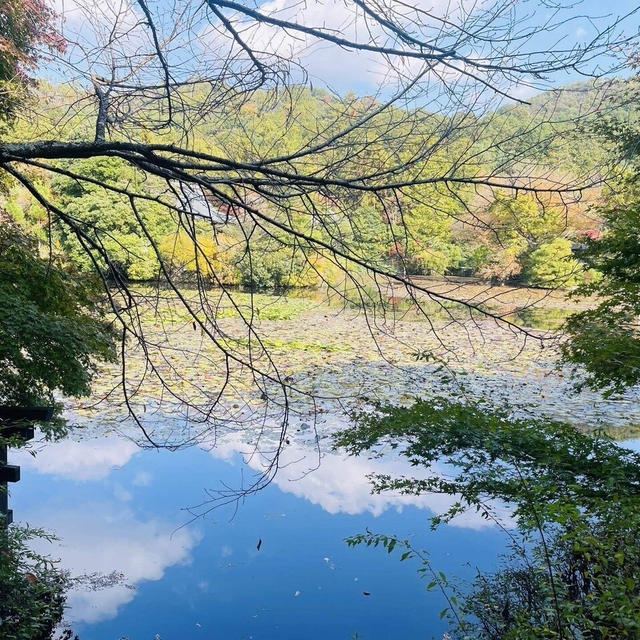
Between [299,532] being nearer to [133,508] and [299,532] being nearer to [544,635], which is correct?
Answer: [133,508]

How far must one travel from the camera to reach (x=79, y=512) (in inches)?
194

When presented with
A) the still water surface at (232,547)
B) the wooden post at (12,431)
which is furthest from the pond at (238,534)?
the wooden post at (12,431)

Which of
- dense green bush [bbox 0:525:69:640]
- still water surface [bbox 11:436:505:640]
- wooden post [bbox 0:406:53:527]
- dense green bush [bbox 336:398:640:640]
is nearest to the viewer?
dense green bush [bbox 336:398:640:640]

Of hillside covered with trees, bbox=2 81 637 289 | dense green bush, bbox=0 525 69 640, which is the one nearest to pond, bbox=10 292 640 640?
dense green bush, bbox=0 525 69 640

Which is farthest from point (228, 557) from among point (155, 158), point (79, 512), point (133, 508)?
point (155, 158)

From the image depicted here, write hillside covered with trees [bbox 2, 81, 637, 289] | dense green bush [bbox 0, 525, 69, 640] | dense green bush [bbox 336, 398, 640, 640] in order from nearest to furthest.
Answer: hillside covered with trees [bbox 2, 81, 637, 289] → dense green bush [bbox 336, 398, 640, 640] → dense green bush [bbox 0, 525, 69, 640]

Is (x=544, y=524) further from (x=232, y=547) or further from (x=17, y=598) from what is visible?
(x=17, y=598)

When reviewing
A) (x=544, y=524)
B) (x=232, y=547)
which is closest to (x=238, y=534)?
(x=232, y=547)

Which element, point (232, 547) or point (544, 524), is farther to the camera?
point (232, 547)

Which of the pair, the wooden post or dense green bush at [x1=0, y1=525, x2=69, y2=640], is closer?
dense green bush at [x1=0, y1=525, x2=69, y2=640]

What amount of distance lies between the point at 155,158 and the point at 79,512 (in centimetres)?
428

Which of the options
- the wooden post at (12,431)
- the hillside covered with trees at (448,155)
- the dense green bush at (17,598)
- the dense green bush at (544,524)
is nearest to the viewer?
the hillside covered with trees at (448,155)

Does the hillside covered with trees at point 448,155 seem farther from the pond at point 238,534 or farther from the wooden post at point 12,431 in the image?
the wooden post at point 12,431

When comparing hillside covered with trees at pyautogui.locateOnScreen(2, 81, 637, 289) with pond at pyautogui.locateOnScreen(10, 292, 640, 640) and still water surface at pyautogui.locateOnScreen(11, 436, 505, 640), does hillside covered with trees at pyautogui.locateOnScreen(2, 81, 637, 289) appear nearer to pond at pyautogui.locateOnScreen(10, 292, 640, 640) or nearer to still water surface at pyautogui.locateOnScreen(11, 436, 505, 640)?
pond at pyautogui.locateOnScreen(10, 292, 640, 640)
